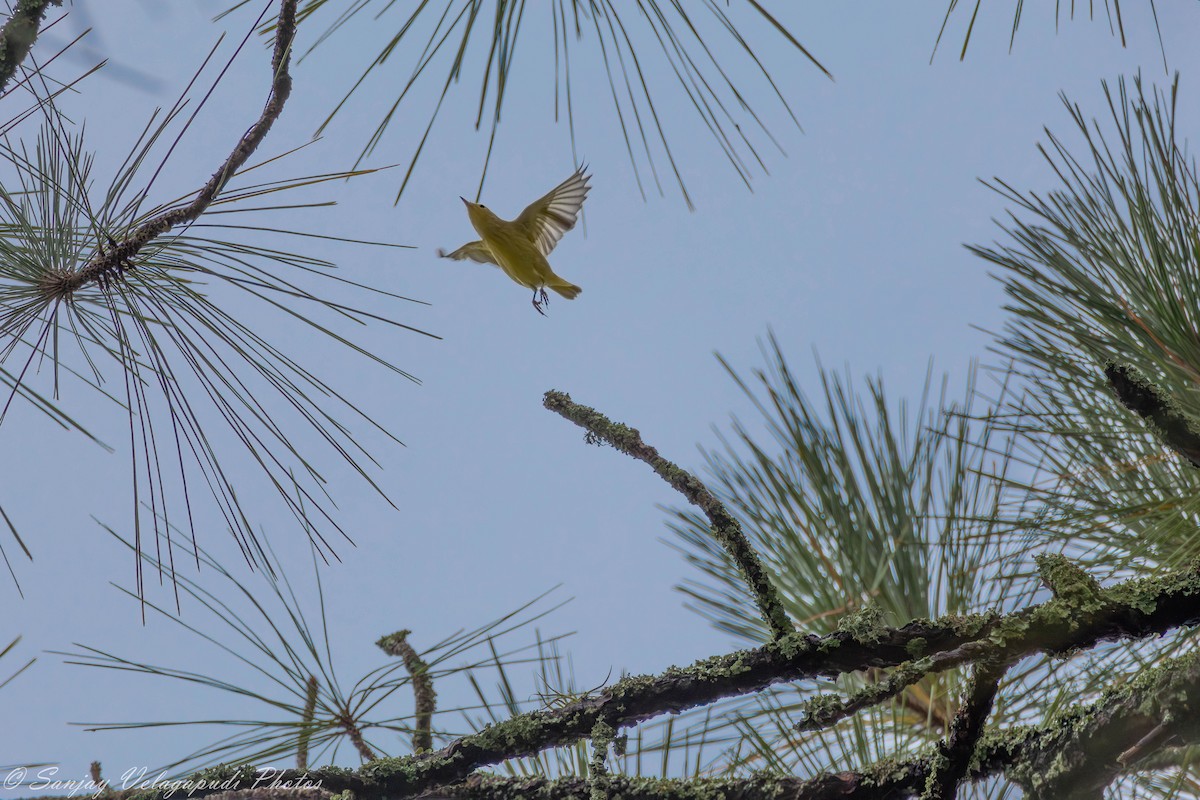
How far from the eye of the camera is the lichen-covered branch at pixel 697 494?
34.2 inches

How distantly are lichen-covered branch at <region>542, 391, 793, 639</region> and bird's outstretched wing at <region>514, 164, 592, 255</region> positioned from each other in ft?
1.74

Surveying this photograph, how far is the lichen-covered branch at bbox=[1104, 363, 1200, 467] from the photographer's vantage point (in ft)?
2.65

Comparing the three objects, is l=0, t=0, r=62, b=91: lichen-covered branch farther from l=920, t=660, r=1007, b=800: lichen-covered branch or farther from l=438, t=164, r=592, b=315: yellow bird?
l=920, t=660, r=1007, b=800: lichen-covered branch

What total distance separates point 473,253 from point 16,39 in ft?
3.01

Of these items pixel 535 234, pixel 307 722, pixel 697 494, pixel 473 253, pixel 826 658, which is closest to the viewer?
pixel 826 658

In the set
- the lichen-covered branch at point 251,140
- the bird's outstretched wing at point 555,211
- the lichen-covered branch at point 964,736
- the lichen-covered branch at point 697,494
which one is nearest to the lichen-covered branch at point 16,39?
the lichen-covered branch at point 251,140

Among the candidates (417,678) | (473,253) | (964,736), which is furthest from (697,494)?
Result: (473,253)

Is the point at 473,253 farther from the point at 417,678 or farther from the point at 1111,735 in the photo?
the point at 1111,735

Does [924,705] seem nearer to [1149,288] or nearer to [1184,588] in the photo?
[1149,288]

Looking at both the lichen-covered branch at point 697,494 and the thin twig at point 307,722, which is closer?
the lichen-covered branch at point 697,494

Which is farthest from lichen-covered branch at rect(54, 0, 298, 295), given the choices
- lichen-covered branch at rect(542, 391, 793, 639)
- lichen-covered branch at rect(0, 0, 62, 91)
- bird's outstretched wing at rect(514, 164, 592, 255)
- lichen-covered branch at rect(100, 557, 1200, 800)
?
bird's outstretched wing at rect(514, 164, 592, 255)

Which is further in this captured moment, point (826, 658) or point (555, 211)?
point (555, 211)

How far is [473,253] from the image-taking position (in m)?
1.72

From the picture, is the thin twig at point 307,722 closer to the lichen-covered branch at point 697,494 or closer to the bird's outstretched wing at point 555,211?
the lichen-covered branch at point 697,494
